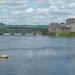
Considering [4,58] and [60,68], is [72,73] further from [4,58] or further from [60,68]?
[4,58]

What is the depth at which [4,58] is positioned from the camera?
51.2m

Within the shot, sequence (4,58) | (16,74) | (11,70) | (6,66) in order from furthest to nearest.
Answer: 1. (4,58)
2. (6,66)
3. (11,70)
4. (16,74)

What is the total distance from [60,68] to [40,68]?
2199mm

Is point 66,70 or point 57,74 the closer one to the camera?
point 57,74

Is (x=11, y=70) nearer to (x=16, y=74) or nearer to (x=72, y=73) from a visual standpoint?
(x=16, y=74)

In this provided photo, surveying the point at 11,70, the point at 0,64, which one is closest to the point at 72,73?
the point at 11,70

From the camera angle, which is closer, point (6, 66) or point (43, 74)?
point (43, 74)

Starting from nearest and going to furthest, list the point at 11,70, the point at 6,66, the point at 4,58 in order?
the point at 11,70
the point at 6,66
the point at 4,58

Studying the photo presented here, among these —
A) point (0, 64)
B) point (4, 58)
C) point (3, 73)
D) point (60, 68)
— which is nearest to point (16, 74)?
point (3, 73)

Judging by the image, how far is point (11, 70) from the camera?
38406 millimetres

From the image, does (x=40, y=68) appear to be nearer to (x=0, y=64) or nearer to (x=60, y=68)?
(x=60, y=68)

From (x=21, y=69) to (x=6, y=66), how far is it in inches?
132

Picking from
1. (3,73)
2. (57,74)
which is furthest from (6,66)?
(57,74)

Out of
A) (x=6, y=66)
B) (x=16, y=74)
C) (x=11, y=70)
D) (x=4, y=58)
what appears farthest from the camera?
(x=4, y=58)
